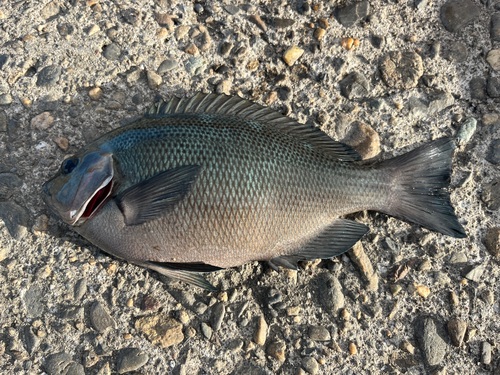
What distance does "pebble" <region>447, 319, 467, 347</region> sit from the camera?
251 cm

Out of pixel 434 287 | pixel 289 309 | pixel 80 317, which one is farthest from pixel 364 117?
pixel 80 317

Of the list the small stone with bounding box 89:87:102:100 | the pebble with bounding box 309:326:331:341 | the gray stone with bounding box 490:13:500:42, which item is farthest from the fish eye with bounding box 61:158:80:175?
the gray stone with bounding box 490:13:500:42

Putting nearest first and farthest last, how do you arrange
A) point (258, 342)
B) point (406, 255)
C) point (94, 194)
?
point (94, 194)
point (258, 342)
point (406, 255)

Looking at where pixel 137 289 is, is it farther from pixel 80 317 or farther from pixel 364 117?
pixel 364 117

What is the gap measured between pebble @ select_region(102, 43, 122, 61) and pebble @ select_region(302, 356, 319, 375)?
262 centimetres

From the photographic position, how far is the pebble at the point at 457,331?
2.51 metres

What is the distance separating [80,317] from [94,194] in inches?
33.7

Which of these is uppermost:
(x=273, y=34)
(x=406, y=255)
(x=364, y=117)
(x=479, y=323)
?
(x=273, y=34)

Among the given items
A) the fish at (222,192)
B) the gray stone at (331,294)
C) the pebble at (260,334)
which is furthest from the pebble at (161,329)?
the gray stone at (331,294)

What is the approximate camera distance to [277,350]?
2.47 meters

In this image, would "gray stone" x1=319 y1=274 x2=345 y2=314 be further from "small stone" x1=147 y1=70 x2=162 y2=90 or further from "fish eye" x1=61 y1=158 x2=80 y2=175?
"small stone" x1=147 y1=70 x2=162 y2=90

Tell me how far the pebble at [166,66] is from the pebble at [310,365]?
233cm

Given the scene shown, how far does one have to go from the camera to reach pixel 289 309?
8.37 ft

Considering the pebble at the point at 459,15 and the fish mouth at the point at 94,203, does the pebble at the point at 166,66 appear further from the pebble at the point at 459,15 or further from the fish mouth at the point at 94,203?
the pebble at the point at 459,15
